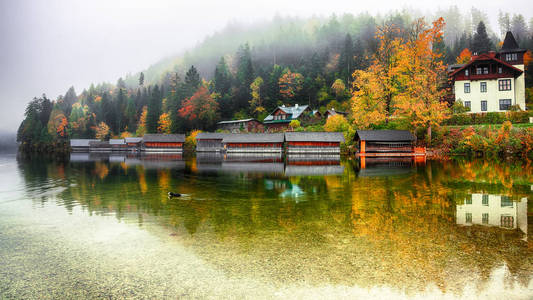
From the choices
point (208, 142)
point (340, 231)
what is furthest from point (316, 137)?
point (340, 231)

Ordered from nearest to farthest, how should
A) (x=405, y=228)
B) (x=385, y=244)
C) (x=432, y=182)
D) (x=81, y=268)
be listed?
(x=81, y=268) < (x=385, y=244) < (x=405, y=228) < (x=432, y=182)

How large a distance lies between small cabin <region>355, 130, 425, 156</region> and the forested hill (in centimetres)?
1469

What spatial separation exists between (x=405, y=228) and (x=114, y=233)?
8.27 meters

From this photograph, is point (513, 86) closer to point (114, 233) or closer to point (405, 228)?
point (405, 228)

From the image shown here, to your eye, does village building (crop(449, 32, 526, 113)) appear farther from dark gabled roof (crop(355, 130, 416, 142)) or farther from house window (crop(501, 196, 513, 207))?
house window (crop(501, 196, 513, 207))

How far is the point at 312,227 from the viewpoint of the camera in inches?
355

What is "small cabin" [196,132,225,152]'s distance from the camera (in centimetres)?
6999

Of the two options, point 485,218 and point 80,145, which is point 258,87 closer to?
point 80,145

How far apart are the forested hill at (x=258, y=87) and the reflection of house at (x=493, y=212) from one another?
3908 cm

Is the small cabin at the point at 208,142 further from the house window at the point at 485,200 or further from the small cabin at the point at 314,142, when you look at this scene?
the house window at the point at 485,200

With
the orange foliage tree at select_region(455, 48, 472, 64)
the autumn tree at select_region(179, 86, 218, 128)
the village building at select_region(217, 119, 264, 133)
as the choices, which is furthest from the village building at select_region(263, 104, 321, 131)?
the orange foliage tree at select_region(455, 48, 472, 64)

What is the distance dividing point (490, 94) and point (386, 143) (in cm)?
1717

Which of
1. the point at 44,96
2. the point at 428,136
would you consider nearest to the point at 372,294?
the point at 428,136

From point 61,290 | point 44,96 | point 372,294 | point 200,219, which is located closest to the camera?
point 372,294
